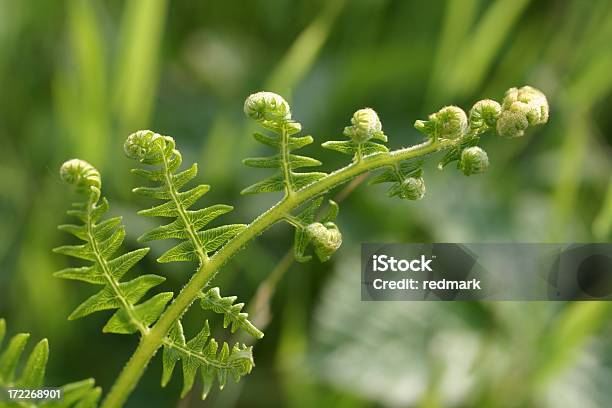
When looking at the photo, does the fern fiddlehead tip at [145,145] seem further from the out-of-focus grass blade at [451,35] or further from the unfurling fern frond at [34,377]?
the out-of-focus grass blade at [451,35]

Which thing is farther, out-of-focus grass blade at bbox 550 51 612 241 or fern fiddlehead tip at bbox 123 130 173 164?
out-of-focus grass blade at bbox 550 51 612 241

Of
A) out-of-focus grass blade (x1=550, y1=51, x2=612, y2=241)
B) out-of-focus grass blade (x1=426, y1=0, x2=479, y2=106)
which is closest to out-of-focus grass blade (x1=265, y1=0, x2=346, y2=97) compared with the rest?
out-of-focus grass blade (x1=426, y1=0, x2=479, y2=106)

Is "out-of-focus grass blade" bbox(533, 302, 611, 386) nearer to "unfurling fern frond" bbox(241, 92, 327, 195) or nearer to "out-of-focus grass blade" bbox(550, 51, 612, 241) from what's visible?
"out-of-focus grass blade" bbox(550, 51, 612, 241)

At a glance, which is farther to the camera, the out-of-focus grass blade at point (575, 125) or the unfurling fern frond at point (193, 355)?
the out-of-focus grass blade at point (575, 125)

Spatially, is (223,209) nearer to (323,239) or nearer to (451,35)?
(323,239)

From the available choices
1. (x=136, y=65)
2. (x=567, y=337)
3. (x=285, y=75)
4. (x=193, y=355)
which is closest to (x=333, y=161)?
(x=285, y=75)

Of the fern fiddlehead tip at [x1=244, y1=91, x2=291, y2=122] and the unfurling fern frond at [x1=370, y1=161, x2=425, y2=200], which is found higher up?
the fern fiddlehead tip at [x1=244, y1=91, x2=291, y2=122]

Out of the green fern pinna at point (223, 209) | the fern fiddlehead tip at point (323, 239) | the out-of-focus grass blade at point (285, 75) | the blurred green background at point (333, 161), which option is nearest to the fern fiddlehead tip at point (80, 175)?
the green fern pinna at point (223, 209)
